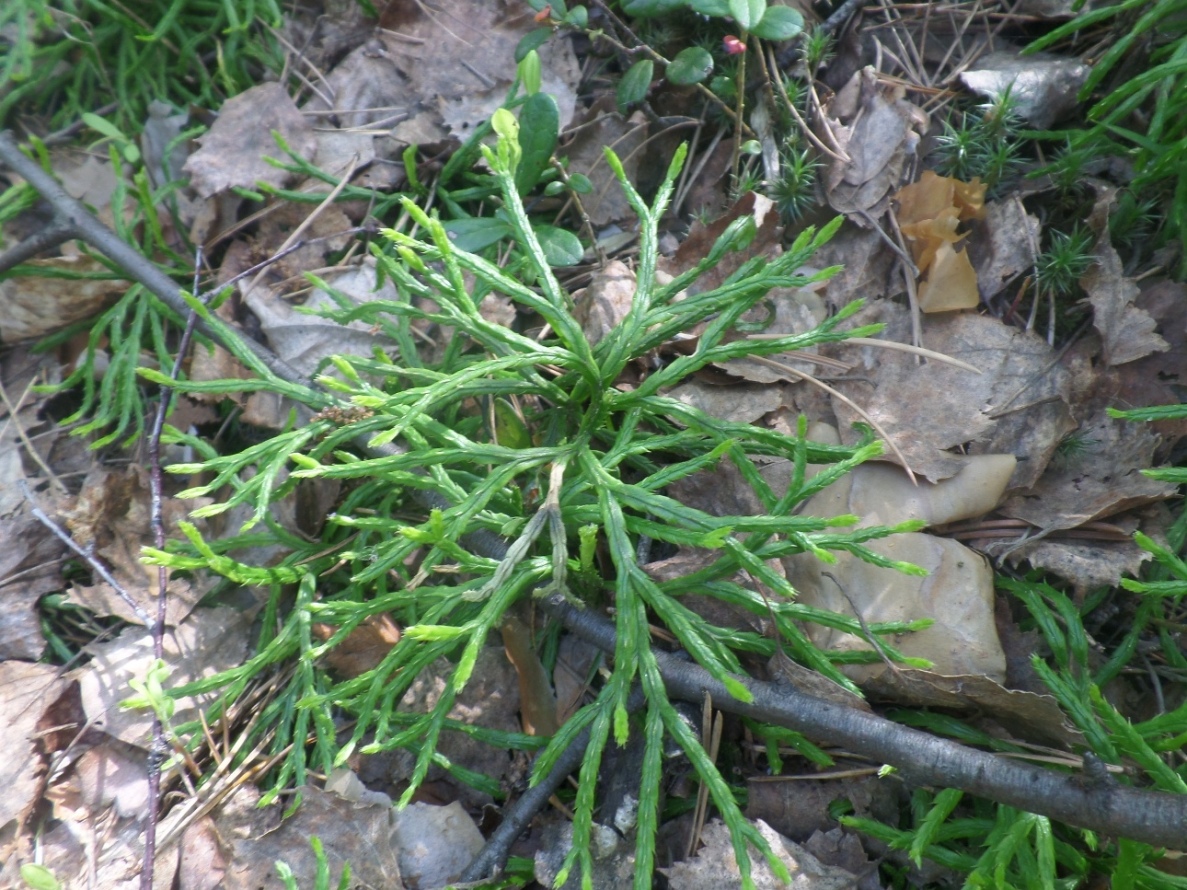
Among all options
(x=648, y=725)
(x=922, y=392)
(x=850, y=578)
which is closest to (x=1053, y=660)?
(x=850, y=578)

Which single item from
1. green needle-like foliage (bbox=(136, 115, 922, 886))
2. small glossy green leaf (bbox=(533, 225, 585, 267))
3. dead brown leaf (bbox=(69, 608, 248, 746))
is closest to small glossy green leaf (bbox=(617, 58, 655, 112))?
small glossy green leaf (bbox=(533, 225, 585, 267))

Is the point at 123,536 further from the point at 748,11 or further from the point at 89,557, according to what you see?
the point at 748,11

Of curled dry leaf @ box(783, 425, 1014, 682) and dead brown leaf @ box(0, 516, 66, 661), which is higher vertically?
curled dry leaf @ box(783, 425, 1014, 682)

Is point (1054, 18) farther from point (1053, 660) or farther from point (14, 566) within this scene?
point (14, 566)

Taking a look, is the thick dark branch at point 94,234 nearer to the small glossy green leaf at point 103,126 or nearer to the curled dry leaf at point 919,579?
the small glossy green leaf at point 103,126

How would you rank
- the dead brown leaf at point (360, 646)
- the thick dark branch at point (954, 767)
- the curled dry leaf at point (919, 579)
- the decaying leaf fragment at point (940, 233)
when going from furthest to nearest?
the decaying leaf fragment at point (940, 233) < the dead brown leaf at point (360, 646) < the curled dry leaf at point (919, 579) < the thick dark branch at point (954, 767)

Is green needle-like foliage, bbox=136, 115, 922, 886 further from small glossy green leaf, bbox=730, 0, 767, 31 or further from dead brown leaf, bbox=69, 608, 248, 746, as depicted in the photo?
small glossy green leaf, bbox=730, 0, 767, 31

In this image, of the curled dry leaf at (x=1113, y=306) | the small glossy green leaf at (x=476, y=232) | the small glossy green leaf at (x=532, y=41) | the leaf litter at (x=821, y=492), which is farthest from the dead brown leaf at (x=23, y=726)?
the curled dry leaf at (x=1113, y=306)
